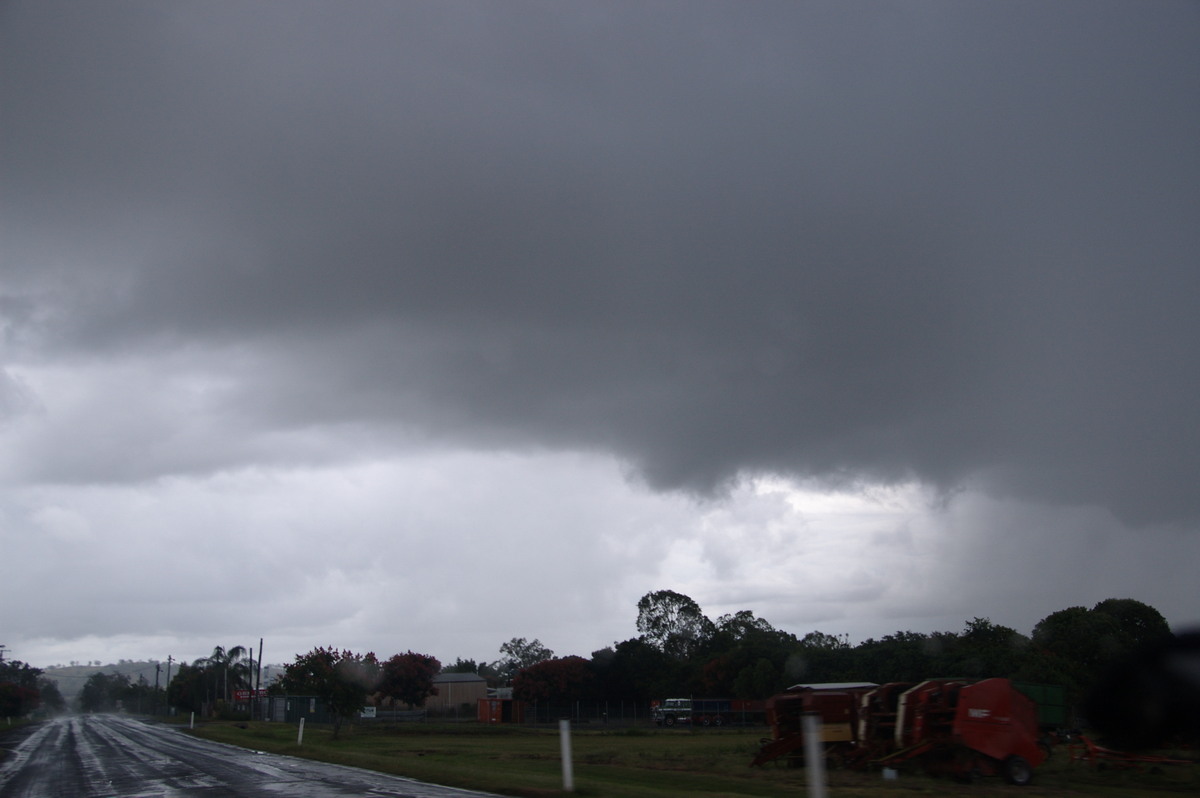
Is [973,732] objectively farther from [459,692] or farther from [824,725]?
[459,692]

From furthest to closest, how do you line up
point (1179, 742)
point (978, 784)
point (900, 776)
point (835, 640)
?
point (835, 640)
point (900, 776)
point (978, 784)
point (1179, 742)

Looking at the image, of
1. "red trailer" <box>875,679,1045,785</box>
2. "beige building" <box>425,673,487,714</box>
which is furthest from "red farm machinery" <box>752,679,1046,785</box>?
"beige building" <box>425,673,487,714</box>

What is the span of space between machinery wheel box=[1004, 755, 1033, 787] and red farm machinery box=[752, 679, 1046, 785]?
2cm

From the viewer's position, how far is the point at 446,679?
415ft

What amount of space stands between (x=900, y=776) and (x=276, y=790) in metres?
15.9

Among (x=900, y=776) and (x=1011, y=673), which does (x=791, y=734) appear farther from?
(x=1011, y=673)

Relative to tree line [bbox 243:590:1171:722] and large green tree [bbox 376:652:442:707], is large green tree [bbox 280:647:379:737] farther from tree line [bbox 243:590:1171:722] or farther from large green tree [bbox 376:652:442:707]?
large green tree [bbox 376:652:442:707]

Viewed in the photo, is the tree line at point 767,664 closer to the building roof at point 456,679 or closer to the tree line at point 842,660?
the tree line at point 842,660

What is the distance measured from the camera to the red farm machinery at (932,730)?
23453mm

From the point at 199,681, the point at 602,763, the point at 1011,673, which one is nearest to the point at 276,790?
the point at 602,763

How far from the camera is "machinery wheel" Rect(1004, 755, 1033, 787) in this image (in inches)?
919

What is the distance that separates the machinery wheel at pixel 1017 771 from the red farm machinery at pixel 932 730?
22mm

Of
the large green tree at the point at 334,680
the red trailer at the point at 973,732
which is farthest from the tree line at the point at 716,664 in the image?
the red trailer at the point at 973,732

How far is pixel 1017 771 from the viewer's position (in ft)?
77.0
